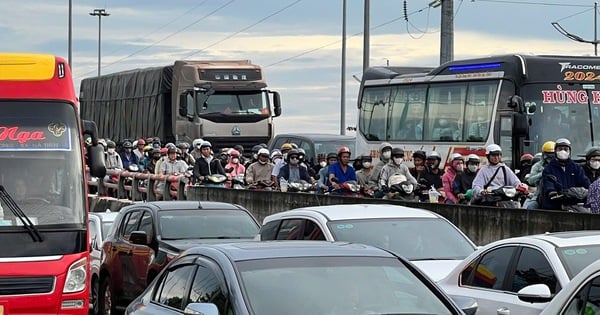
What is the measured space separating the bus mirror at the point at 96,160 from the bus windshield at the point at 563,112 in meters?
13.8

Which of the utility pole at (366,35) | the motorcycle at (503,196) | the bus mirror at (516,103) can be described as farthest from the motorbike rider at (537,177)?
the utility pole at (366,35)

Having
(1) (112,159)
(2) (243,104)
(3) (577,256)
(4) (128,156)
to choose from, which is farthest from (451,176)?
(2) (243,104)

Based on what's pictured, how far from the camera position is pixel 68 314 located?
1200cm

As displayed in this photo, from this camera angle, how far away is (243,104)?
41312 millimetres

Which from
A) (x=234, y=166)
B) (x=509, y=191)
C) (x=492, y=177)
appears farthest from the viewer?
(x=234, y=166)

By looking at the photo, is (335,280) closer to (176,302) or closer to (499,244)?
(176,302)

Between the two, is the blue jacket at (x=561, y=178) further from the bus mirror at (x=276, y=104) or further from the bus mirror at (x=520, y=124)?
the bus mirror at (x=276, y=104)

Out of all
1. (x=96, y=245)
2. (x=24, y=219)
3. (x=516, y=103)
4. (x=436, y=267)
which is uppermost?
(x=516, y=103)

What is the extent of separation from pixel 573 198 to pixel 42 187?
291 inches

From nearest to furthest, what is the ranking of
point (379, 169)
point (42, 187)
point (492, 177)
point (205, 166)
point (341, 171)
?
point (42, 187) < point (492, 177) < point (379, 169) < point (341, 171) < point (205, 166)

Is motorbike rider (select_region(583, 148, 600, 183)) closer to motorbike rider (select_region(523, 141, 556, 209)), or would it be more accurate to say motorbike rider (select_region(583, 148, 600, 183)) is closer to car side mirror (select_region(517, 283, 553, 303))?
motorbike rider (select_region(523, 141, 556, 209))

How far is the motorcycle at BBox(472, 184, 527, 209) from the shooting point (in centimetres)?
1880

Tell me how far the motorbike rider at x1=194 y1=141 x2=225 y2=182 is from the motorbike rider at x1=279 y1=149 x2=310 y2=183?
2602 millimetres

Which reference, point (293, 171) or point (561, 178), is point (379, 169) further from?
point (561, 178)
